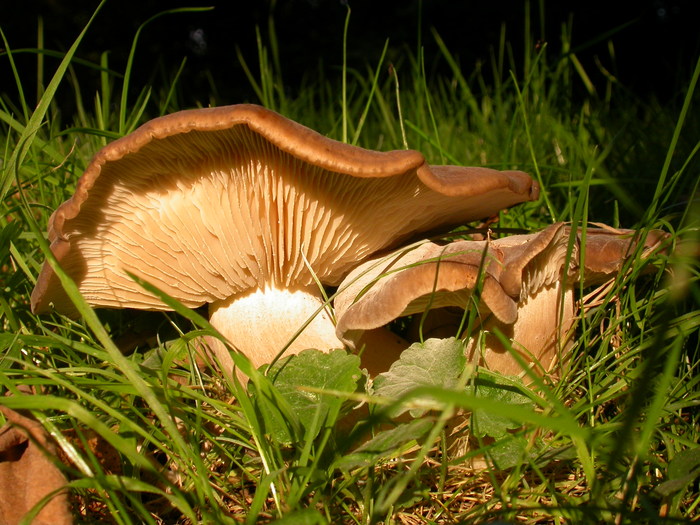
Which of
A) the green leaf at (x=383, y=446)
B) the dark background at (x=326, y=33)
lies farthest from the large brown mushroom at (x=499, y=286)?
the dark background at (x=326, y=33)

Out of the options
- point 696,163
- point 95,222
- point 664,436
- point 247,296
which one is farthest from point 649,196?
point 95,222

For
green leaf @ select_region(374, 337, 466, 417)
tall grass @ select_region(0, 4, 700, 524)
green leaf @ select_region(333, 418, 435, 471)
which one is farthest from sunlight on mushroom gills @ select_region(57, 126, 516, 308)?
green leaf @ select_region(333, 418, 435, 471)

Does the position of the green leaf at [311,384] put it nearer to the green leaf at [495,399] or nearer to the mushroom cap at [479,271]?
the mushroom cap at [479,271]

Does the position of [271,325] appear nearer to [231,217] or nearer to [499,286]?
[231,217]

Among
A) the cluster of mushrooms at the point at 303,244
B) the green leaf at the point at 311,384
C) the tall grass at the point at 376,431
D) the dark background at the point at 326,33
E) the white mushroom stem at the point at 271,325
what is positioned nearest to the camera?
the tall grass at the point at 376,431

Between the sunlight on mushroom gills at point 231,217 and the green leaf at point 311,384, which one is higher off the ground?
the sunlight on mushroom gills at point 231,217

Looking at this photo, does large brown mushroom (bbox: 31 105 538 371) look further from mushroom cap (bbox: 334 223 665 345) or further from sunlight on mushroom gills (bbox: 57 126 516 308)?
Result: mushroom cap (bbox: 334 223 665 345)
